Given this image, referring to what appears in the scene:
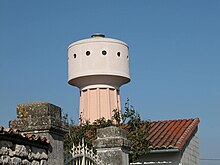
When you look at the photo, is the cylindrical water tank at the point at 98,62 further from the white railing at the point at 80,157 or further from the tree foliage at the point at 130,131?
the white railing at the point at 80,157

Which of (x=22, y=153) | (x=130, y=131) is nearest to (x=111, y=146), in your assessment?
(x=22, y=153)

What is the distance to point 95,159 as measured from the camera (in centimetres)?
821

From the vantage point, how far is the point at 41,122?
6.04 m

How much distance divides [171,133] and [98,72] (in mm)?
3987

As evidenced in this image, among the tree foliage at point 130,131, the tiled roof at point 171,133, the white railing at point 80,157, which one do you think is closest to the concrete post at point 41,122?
the white railing at point 80,157

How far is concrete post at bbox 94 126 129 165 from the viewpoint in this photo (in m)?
8.52

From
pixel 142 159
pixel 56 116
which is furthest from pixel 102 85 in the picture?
pixel 56 116

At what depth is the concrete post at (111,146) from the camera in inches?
336

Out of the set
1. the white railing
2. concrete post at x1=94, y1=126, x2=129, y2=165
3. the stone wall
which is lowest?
the stone wall

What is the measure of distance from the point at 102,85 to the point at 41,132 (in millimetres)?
13052

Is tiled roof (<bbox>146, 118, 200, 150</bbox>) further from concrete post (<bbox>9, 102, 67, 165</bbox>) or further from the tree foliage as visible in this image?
concrete post (<bbox>9, 102, 67, 165</bbox>)

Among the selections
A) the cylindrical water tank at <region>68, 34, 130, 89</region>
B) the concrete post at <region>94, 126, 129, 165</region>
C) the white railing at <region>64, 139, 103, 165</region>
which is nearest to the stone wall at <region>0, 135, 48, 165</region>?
the white railing at <region>64, 139, 103, 165</region>

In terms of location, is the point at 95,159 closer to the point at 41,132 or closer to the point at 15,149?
the point at 41,132

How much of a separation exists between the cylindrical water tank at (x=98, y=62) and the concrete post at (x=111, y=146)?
975 centimetres
